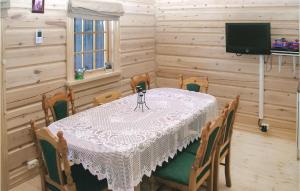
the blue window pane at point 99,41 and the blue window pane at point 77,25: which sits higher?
the blue window pane at point 77,25

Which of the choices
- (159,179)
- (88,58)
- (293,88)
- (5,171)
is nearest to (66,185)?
(159,179)

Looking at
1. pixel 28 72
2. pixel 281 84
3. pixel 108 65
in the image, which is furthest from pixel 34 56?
pixel 281 84

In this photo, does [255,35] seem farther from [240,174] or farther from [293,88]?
[240,174]

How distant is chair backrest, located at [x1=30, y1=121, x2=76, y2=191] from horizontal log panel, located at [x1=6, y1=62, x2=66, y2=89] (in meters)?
1.02

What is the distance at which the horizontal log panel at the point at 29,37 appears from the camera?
297cm

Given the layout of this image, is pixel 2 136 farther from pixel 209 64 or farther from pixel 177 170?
pixel 209 64

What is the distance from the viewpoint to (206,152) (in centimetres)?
236

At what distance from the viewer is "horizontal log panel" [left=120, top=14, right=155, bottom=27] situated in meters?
4.62

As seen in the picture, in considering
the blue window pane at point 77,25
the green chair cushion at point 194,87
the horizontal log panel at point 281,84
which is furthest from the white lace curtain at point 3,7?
the horizontal log panel at point 281,84

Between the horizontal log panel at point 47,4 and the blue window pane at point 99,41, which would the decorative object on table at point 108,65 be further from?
the horizontal log panel at point 47,4

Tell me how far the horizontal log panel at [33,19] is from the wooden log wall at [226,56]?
2228 mm

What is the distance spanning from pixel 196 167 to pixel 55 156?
1.01 m

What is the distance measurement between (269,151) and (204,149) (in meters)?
2.15

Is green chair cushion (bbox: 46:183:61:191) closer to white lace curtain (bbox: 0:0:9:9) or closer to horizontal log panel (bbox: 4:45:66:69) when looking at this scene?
horizontal log panel (bbox: 4:45:66:69)
